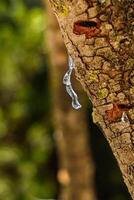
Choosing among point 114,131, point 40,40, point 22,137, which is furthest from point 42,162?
point 114,131

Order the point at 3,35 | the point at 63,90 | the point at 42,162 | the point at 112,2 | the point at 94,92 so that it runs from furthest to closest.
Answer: the point at 42,162
the point at 3,35
the point at 63,90
the point at 94,92
the point at 112,2

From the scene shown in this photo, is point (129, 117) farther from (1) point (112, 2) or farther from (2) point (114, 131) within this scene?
(1) point (112, 2)

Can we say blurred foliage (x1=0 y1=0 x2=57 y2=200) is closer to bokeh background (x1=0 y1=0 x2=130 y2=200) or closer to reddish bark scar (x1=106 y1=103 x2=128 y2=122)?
bokeh background (x1=0 y1=0 x2=130 y2=200)

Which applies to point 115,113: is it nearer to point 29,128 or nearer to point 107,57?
point 107,57

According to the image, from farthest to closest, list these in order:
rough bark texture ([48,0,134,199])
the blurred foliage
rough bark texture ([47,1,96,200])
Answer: the blurred foliage, rough bark texture ([47,1,96,200]), rough bark texture ([48,0,134,199])

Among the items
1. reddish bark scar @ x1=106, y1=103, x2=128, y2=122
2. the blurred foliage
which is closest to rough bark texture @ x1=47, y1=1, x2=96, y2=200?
the blurred foliage

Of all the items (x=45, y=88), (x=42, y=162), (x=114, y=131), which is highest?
(x=114, y=131)

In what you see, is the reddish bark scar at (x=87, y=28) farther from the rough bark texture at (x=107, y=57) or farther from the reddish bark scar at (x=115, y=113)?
the reddish bark scar at (x=115, y=113)
